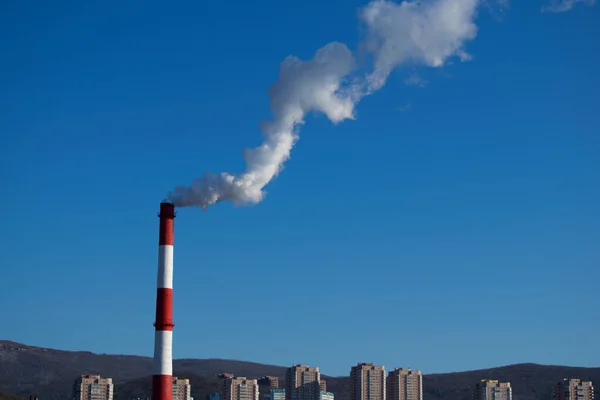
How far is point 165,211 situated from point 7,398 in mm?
135075

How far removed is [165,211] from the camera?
64.3 meters

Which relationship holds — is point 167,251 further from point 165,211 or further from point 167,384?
point 167,384

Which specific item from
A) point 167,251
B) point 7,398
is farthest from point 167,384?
point 7,398

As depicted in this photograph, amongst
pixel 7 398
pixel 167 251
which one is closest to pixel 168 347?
pixel 167 251

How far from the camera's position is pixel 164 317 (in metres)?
62.5

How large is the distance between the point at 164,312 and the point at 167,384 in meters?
5.18

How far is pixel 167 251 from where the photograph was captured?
6319cm

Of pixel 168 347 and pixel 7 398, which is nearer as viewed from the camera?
pixel 168 347

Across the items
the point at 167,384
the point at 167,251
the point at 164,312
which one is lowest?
the point at 167,384

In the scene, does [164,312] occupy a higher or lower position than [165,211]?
lower

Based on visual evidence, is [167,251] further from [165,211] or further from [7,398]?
[7,398]

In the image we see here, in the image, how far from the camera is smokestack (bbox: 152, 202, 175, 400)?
205 ft

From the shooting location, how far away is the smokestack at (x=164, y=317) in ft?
205

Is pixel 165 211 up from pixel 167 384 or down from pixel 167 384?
up
